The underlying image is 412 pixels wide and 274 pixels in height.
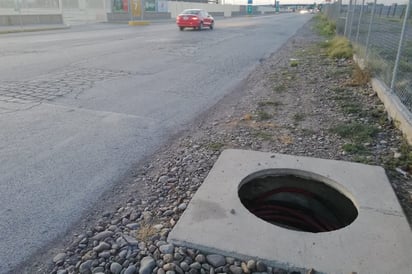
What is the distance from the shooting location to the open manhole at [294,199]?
3.31 meters

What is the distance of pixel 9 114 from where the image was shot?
17.6 ft

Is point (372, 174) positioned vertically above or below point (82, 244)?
above

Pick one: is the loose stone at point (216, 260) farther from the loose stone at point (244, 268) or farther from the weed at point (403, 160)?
the weed at point (403, 160)

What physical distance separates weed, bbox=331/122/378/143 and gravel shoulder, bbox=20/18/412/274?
0.04 feet

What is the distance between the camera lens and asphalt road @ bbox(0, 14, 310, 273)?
118 inches

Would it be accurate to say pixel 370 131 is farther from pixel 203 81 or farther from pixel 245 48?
pixel 245 48

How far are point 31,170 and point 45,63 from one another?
726 cm

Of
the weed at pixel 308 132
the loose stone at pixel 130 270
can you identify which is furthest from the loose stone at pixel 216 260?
the weed at pixel 308 132

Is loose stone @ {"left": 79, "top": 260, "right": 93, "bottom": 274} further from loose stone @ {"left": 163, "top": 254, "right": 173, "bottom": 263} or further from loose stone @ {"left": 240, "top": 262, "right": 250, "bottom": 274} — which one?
loose stone @ {"left": 240, "top": 262, "right": 250, "bottom": 274}

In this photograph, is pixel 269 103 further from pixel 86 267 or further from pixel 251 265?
pixel 86 267

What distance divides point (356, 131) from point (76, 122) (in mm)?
4089

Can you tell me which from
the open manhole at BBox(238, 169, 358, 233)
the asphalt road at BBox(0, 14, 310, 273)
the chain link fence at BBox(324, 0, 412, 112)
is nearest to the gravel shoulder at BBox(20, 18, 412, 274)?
the asphalt road at BBox(0, 14, 310, 273)

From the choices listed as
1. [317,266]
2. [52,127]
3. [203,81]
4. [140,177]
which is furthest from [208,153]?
[203,81]

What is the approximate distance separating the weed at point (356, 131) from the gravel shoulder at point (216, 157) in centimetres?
1
